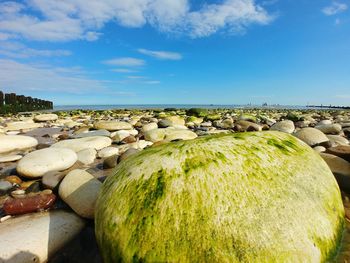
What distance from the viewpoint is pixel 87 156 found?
5656 millimetres

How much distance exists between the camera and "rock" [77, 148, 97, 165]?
554 centimetres

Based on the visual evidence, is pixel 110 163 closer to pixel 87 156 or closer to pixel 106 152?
pixel 87 156

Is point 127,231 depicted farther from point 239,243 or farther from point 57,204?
point 57,204

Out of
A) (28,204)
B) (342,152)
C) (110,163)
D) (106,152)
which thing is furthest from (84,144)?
(342,152)

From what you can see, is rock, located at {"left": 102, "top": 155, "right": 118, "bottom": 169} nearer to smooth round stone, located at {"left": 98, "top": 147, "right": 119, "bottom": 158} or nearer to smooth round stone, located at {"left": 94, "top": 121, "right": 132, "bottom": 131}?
smooth round stone, located at {"left": 98, "top": 147, "right": 119, "bottom": 158}

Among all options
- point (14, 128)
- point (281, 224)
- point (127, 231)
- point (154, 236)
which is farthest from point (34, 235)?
point (14, 128)

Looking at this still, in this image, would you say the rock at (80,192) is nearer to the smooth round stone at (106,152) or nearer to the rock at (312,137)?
the smooth round stone at (106,152)

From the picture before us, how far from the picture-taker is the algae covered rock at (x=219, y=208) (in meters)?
1.84

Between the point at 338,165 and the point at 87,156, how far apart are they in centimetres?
433

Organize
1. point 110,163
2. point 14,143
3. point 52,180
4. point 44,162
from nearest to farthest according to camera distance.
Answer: point 52,180
point 44,162
point 110,163
point 14,143

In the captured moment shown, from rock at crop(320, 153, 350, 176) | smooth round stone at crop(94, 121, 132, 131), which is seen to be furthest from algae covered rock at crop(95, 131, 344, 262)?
smooth round stone at crop(94, 121, 132, 131)

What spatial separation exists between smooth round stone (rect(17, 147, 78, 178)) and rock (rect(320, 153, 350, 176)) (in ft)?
12.9

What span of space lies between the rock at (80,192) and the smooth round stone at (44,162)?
949mm

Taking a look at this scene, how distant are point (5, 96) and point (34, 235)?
27291mm
